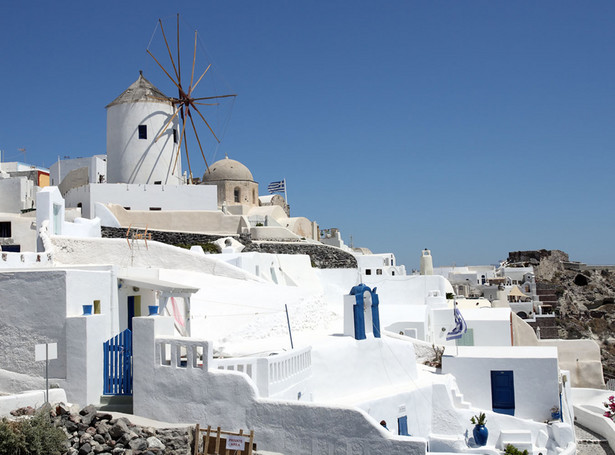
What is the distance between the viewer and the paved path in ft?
52.2

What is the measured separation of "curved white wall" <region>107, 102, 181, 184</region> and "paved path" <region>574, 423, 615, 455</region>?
21.1 metres

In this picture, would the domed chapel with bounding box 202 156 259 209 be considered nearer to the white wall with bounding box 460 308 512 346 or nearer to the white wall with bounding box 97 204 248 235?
the white wall with bounding box 97 204 248 235

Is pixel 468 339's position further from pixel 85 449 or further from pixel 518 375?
pixel 85 449

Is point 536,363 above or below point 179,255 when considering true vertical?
below

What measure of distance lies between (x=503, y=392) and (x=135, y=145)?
70.4ft

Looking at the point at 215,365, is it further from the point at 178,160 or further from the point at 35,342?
the point at 178,160

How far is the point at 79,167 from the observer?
120ft

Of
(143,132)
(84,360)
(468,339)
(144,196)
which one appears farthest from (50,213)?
(468,339)

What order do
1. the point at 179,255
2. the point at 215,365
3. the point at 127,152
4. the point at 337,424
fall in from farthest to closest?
the point at 127,152
the point at 179,255
the point at 215,365
the point at 337,424

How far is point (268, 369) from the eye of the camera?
32.3 ft

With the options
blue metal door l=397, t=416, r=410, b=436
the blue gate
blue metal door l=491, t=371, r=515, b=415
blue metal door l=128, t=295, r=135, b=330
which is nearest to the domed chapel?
blue metal door l=491, t=371, r=515, b=415

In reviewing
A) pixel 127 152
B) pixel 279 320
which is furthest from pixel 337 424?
pixel 127 152

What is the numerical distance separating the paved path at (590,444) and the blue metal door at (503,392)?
2.25 m

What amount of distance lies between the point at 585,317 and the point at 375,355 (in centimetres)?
4295
